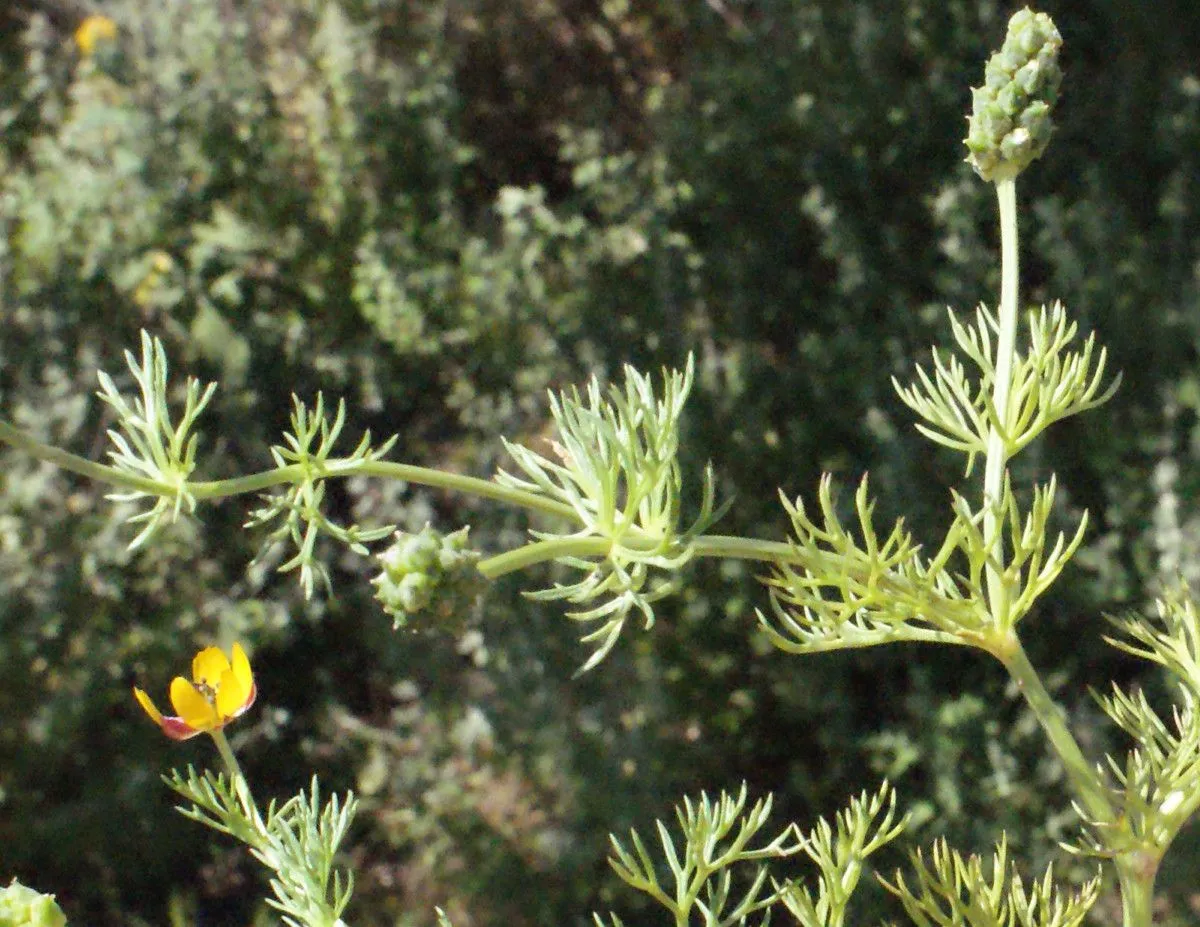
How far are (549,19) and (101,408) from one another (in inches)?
44.9

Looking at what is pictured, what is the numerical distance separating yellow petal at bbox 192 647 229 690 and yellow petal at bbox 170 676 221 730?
0.03 meters

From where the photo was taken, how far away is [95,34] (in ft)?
7.71

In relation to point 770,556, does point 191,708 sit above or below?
below

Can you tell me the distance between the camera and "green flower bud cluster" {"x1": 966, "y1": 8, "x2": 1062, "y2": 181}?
28.4 inches

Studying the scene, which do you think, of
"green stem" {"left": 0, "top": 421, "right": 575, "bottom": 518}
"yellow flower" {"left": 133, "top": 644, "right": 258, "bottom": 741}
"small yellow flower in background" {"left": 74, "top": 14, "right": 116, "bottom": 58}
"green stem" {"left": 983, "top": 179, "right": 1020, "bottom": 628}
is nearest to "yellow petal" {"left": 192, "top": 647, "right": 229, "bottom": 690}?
"yellow flower" {"left": 133, "top": 644, "right": 258, "bottom": 741}

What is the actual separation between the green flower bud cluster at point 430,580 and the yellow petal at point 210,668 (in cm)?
21

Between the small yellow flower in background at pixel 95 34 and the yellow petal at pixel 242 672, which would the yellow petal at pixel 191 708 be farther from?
the small yellow flower in background at pixel 95 34

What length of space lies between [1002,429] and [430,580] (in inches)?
11.8

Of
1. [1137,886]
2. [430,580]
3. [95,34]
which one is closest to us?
[430,580]

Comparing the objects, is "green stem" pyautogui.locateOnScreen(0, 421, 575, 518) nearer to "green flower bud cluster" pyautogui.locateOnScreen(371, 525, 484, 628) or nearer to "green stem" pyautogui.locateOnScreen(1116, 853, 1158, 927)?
"green flower bud cluster" pyautogui.locateOnScreen(371, 525, 484, 628)

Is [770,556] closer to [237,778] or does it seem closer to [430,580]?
[430,580]

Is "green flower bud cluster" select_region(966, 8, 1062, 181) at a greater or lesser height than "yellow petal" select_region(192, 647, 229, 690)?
greater

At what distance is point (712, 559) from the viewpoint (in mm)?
1976

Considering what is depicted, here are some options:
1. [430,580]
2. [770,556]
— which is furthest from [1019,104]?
[430,580]
